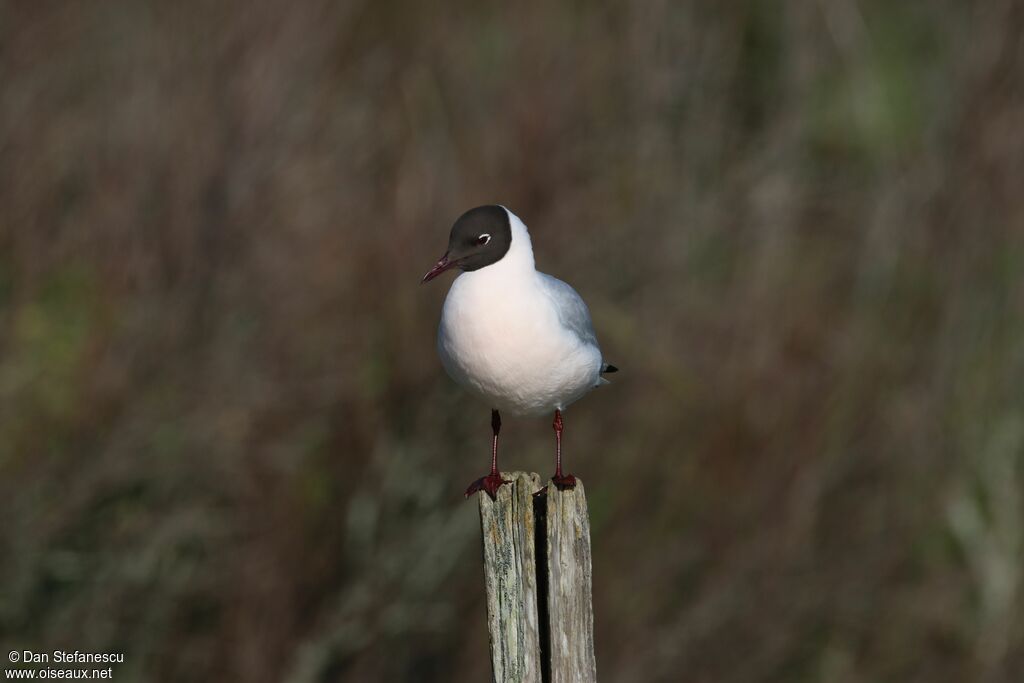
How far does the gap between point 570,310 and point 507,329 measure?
1.25 feet

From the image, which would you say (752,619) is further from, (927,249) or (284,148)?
(284,148)

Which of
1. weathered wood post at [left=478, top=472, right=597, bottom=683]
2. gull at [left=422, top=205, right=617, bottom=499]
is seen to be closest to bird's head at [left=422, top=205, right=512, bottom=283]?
gull at [left=422, top=205, right=617, bottom=499]

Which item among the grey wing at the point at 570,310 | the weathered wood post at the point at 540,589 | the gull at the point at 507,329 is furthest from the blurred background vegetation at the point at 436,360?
the weathered wood post at the point at 540,589

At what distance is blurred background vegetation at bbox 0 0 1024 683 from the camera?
5.91 m

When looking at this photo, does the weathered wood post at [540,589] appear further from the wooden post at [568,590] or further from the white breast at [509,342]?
the white breast at [509,342]

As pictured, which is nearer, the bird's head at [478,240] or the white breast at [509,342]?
the white breast at [509,342]

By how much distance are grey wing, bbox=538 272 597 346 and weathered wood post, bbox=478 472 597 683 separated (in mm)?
525

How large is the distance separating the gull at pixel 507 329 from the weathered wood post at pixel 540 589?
110 millimetres

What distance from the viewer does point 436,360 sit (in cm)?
623

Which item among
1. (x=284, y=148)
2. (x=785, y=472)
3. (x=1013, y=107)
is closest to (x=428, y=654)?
(x=785, y=472)

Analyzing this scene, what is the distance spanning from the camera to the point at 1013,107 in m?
7.32

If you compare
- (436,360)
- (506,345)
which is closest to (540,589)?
(506,345)

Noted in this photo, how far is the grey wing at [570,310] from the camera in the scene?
3670 millimetres

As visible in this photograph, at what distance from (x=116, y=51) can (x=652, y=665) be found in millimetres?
3859
